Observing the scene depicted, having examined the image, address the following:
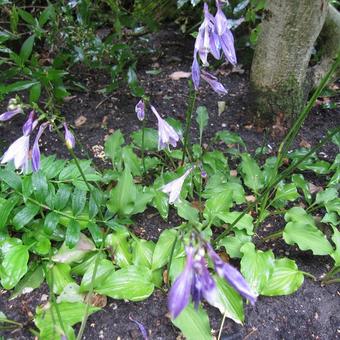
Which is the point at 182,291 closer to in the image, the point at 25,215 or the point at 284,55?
the point at 25,215

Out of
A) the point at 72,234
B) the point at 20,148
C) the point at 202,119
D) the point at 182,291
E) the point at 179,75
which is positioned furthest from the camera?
the point at 179,75

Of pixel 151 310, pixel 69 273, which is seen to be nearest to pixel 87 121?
pixel 69 273

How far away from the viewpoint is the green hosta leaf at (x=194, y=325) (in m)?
1.91

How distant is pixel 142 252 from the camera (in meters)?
2.26

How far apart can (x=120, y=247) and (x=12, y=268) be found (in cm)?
52

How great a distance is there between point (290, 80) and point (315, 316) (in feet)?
5.02

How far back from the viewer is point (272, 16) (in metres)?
2.78

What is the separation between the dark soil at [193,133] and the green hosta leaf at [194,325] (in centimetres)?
16

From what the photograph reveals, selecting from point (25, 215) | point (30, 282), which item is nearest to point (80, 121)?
point (25, 215)

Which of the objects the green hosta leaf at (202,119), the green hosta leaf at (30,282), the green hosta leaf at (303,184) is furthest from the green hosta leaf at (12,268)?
the green hosta leaf at (303,184)

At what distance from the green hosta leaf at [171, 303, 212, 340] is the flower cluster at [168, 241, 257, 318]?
30.5 inches

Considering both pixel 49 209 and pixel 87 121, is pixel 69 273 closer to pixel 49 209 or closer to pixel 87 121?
pixel 49 209

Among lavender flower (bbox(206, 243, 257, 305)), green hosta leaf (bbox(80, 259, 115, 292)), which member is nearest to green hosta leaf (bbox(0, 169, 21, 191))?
green hosta leaf (bbox(80, 259, 115, 292))

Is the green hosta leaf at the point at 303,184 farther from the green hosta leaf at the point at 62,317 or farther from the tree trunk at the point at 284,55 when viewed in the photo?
the green hosta leaf at the point at 62,317
